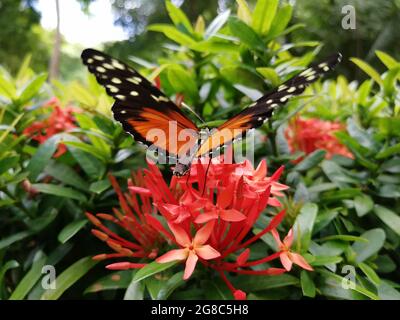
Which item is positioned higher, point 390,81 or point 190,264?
point 390,81

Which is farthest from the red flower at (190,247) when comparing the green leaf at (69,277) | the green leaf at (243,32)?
the green leaf at (243,32)

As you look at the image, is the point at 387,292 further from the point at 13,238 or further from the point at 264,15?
the point at 13,238

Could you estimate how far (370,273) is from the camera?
2.84ft

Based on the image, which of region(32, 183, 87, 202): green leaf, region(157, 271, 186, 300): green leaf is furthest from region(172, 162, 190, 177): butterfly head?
region(32, 183, 87, 202): green leaf

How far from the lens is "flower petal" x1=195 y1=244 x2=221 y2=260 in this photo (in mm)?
694

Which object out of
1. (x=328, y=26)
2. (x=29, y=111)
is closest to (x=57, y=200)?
(x=29, y=111)

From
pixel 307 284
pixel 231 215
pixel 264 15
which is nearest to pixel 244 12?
pixel 264 15

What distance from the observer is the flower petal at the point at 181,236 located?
2.39ft

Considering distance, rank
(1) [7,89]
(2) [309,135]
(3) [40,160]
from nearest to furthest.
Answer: (3) [40,160]
(1) [7,89]
(2) [309,135]

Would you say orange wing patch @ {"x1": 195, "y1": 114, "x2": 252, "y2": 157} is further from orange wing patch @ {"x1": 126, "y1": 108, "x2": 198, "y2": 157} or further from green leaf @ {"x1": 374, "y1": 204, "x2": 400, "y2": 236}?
green leaf @ {"x1": 374, "y1": 204, "x2": 400, "y2": 236}

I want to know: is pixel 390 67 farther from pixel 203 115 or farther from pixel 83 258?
pixel 83 258

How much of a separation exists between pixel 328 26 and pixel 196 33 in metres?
5.80

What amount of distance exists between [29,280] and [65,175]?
0.93ft

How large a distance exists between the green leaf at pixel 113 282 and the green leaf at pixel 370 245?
1.79ft
